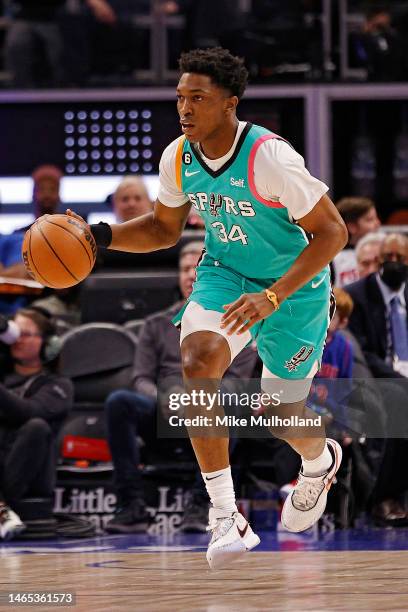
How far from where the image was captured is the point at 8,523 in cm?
618

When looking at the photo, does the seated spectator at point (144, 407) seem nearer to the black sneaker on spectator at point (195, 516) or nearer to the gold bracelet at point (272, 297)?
the black sneaker on spectator at point (195, 516)

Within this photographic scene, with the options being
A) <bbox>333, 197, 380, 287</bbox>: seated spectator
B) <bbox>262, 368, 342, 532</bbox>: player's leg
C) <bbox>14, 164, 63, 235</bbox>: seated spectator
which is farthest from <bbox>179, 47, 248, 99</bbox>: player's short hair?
<bbox>14, 164, 63, 235</bbox>: seated spectator

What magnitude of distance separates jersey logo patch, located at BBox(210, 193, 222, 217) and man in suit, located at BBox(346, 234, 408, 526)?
8.23 ft

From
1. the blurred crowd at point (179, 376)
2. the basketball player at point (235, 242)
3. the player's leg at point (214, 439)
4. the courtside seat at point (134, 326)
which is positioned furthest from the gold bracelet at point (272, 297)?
the courtside seat at point (134, 326)

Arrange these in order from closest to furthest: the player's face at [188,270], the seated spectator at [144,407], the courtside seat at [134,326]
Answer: the seated spectator at [144,407] < the player's face at [188,270] < the courtside seat at [134,326]

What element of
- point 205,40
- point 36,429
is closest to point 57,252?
point 36,429

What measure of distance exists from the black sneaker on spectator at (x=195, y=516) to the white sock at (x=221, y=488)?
2.12 meters

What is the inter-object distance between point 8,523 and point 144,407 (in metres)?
1.04

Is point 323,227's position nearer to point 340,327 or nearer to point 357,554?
point 357,554

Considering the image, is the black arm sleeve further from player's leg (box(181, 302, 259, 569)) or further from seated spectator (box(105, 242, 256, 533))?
player's leg (box(181, 302, 259, 569))

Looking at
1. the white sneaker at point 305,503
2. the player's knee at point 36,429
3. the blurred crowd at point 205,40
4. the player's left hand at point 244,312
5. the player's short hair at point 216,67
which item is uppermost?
the blurred crowd at point 205,40

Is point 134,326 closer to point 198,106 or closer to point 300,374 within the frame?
point 300,374

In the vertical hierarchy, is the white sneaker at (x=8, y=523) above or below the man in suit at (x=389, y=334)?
below

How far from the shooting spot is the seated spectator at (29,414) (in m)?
6.41
